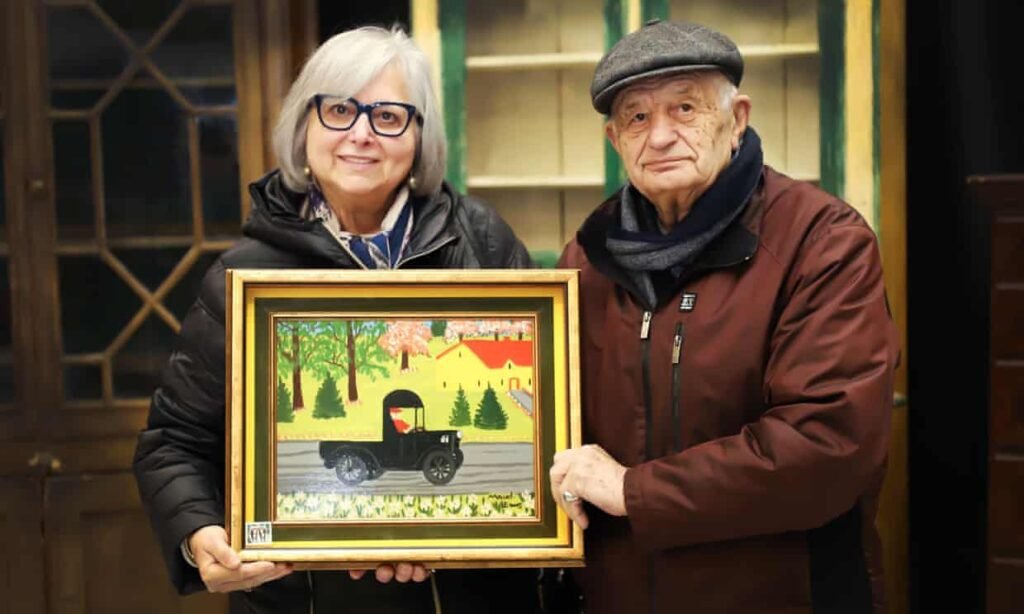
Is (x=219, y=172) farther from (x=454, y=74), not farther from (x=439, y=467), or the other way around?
(x=439, y=467)

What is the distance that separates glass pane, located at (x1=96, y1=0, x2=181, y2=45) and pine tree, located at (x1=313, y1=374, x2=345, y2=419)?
148 cm

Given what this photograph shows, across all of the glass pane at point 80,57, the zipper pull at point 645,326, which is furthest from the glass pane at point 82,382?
the zipper pull at point 645,326

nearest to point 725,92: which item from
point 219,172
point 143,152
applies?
point 219,172

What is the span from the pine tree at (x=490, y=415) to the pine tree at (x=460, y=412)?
1 centimetres

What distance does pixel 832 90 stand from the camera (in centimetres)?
234

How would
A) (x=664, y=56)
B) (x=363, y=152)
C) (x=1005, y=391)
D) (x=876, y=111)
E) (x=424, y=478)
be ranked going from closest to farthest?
(x=664, y=56)
(x=424, y=478)
(x=363, y=152)
(x=1005, y=391)
(x=876, y=111)

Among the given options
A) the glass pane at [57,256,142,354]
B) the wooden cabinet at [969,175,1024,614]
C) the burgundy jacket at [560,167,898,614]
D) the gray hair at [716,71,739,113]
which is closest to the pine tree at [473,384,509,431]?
the burgundy jacket at [560,167,898,614]

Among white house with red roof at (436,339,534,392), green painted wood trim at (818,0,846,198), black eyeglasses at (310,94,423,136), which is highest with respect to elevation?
green painted wood trim at (818,0,846,198)

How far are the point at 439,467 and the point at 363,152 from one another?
0.48 metres

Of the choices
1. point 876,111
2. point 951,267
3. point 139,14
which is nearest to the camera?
point 951,267

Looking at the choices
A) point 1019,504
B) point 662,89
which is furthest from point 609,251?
point 1019,504

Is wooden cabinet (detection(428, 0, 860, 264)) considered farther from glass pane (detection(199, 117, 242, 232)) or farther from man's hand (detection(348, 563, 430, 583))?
man's hand (detection(348, 563, 430, 583))

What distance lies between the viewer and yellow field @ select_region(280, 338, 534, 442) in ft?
4.72

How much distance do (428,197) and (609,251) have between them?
1.23ft
